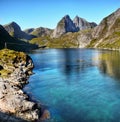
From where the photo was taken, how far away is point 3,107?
5206cm

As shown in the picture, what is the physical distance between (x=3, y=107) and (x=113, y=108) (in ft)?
93.0

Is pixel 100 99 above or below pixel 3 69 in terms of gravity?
below

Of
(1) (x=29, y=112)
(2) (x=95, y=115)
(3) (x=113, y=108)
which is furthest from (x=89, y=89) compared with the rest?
(1) (x=29, y=112)

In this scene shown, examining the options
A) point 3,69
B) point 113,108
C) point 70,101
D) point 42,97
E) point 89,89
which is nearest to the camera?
point 113,108

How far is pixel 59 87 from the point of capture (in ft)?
269

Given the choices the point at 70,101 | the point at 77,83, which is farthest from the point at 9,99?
the point at 77,83

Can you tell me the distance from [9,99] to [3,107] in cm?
283

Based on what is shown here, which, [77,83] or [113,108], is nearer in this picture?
[113,108]

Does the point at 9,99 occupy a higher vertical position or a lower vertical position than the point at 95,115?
higher

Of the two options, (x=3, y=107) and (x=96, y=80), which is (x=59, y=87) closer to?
(x=96, y=80)

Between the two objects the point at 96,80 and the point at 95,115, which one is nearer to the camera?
the point at 95,115

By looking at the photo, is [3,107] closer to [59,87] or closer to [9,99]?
[9,99]

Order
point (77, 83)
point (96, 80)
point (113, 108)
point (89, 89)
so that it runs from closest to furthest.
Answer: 1. point (113, 108)
2. point (89, 89)
3. point (77, 83)
4. point (96, 80)

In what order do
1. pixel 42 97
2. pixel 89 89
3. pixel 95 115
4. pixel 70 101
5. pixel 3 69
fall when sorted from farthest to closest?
pixel 3 69 < pixel 89 89 < pixel 42 97 < pixel 70 101 < pixel 95 115
